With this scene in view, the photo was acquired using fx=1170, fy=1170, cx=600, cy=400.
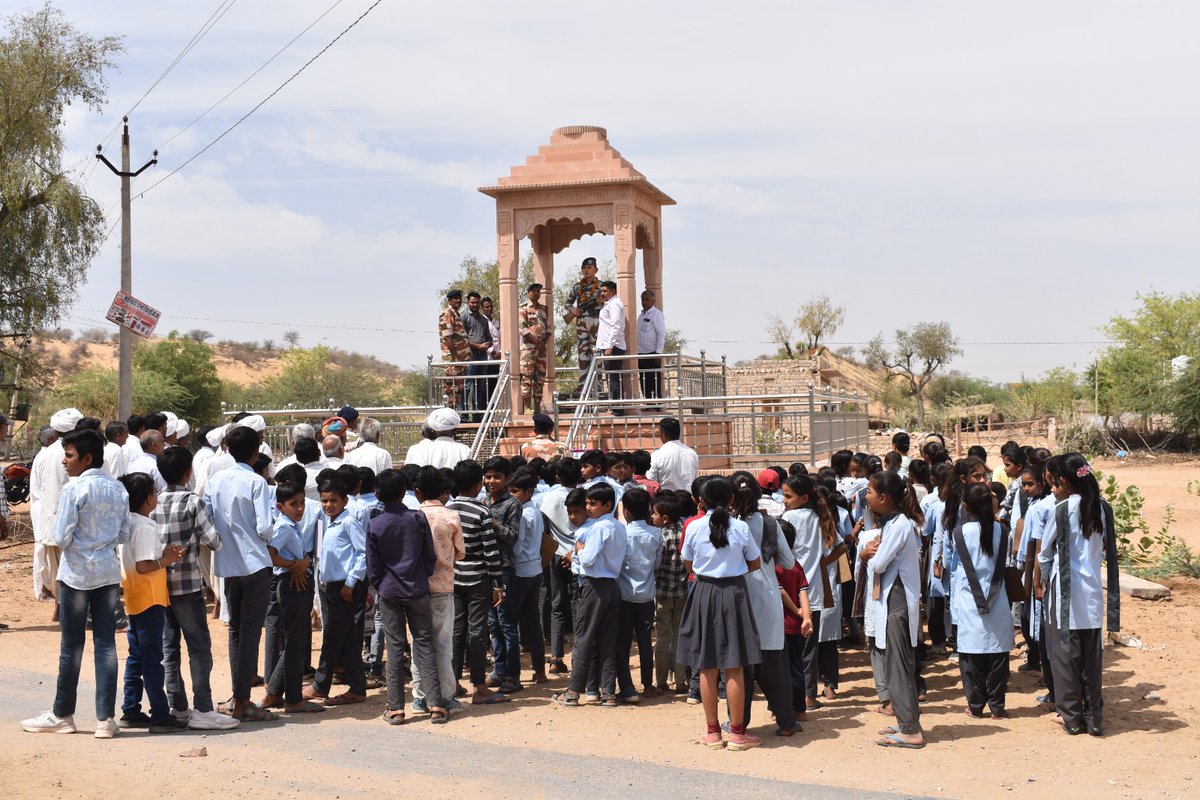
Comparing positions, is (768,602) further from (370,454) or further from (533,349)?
(533,349)

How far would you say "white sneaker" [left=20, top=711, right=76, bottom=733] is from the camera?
23.8ft

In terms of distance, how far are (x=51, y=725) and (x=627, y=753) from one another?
357cm

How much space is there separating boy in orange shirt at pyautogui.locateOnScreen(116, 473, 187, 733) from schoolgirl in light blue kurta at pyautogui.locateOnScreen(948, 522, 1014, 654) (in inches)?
196

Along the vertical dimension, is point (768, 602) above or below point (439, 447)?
below

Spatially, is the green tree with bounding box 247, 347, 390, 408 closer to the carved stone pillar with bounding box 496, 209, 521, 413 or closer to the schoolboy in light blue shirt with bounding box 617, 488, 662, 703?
the carved stone pillar with bounding box 496, 209, 521, 413

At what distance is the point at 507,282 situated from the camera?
1566cm

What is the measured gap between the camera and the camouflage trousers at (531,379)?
15.8m

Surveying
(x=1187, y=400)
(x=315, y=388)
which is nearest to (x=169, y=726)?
(x=1187, y=400)

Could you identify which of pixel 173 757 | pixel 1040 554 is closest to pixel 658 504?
pixel 1040 554

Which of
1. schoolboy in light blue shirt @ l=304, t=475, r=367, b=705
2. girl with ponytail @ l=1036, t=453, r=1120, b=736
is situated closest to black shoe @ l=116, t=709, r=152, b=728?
schoolboy in light blue shirt @ l=304, t=475, r=367, b=705

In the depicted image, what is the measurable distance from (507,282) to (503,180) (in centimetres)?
136

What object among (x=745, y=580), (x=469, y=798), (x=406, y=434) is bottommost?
(x=469, y=798)

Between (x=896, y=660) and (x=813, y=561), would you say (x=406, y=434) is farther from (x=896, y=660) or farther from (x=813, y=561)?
(x=896, y=660)

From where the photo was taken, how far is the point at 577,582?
853 centimetres
